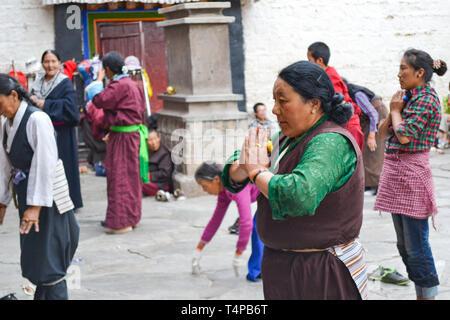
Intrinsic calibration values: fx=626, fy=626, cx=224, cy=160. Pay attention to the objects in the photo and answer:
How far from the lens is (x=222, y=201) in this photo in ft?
15.0

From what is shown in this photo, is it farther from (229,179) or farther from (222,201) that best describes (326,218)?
(222,201)

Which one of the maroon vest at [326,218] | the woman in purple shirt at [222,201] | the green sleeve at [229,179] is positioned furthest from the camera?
the woman in purple shirt at [222,201]

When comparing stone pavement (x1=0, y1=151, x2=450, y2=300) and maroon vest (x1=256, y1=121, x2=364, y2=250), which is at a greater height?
maroon vest (x1=256, y1=121, x2=364, y2=250)

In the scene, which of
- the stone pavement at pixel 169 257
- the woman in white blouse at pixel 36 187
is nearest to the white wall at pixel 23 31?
the stone pavement at pixel 169 257

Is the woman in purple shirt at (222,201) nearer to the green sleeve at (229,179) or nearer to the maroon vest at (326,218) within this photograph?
the green sleeve at (229,179)

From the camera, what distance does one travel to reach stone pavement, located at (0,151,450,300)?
4.53 meters

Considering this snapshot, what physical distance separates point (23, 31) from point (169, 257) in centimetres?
663

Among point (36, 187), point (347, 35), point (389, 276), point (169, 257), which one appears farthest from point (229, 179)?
point (347, 35)

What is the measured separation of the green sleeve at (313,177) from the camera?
2.04 metres

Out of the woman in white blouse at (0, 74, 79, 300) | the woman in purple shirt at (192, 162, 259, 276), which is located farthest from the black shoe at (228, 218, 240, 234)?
the woman in white blouse at (0, 74, 79, 300)

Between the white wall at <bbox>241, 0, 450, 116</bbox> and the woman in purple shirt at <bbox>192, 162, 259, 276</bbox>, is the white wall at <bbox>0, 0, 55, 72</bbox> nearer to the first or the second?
the white wall at <bbox>241, 0, 450, 116</bbox>

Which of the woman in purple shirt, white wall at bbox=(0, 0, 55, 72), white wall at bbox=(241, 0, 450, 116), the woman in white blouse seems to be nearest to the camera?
the woman in white blouse

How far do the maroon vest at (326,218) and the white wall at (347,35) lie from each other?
9704mm

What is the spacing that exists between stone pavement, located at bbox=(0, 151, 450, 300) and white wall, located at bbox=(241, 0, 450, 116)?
5.14 meters
